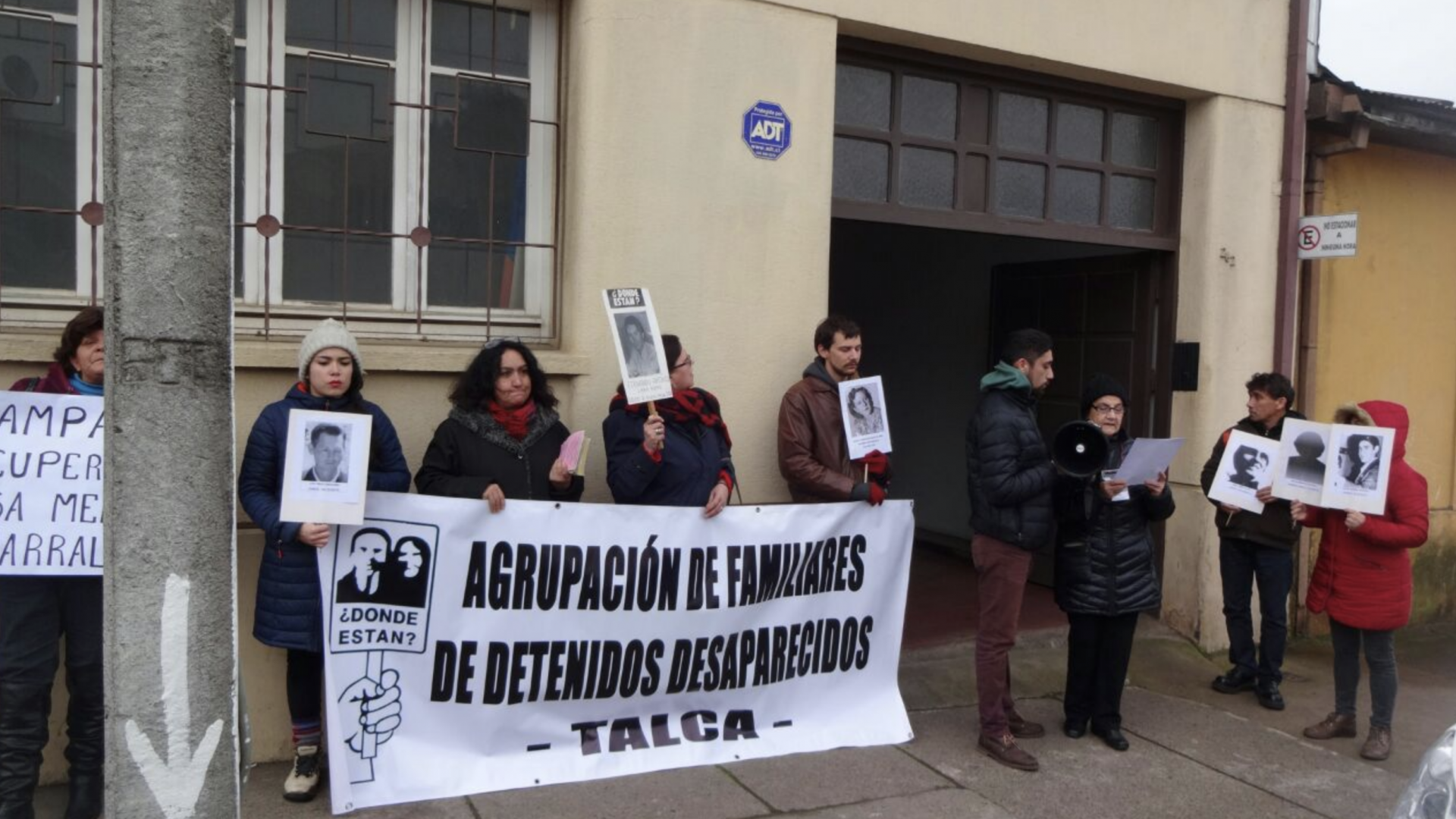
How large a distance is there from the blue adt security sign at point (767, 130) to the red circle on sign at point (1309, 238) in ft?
11.9

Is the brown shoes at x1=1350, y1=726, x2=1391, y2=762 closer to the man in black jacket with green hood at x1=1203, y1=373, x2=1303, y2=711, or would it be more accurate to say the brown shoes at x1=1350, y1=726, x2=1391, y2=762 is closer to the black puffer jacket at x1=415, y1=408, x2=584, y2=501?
the man in black jacket with green hood at x1=1203, y1=373, x2=1303, y2=711

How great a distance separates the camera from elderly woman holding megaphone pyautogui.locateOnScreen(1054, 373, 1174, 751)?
16.9 ft

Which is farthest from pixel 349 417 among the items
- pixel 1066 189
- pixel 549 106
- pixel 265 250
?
pixel 1066 189

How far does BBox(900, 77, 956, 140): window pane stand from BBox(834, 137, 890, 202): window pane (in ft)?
0.78

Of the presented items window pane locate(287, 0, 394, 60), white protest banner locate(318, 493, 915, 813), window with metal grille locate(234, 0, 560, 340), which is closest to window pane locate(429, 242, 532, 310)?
window with metal grille locate(234, 0, 560, 340)

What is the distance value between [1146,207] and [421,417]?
4.83 meters

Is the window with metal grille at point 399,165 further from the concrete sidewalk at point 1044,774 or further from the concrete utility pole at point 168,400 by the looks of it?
the concrete utility pole at point 168,400

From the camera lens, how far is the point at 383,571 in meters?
4.21

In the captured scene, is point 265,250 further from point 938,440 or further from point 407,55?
point 938,440

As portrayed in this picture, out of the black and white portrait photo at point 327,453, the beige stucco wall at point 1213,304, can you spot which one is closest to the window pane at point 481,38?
the black and white portrait photo at point 327,453

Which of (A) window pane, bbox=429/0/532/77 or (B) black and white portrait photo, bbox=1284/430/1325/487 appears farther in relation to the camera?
(B) black and white portrait photo, bbox=1284/430/1325/487

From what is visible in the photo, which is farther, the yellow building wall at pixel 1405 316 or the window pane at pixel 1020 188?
the yellow building wall at pixel 1405 316

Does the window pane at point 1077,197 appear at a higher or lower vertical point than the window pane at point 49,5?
lower

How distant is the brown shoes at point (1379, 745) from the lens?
5293mm
